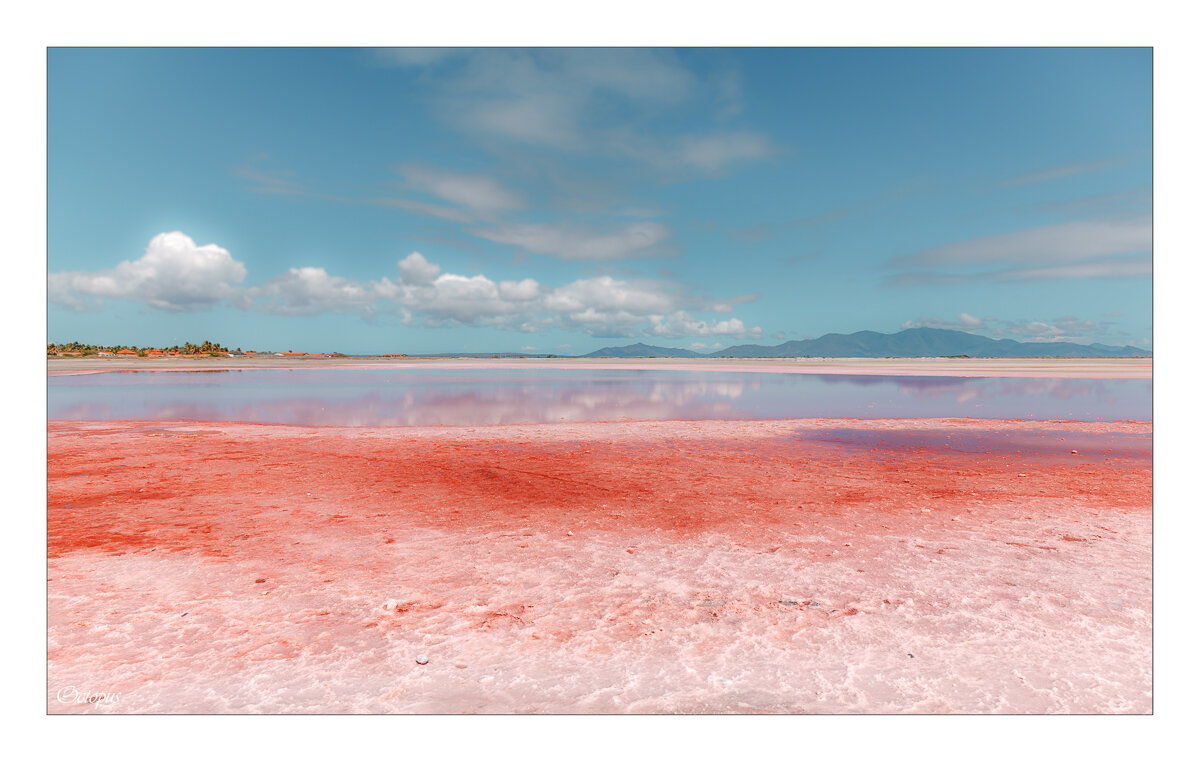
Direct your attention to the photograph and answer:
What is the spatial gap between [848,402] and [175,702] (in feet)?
92.6

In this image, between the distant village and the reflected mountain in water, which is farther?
A: the distant village

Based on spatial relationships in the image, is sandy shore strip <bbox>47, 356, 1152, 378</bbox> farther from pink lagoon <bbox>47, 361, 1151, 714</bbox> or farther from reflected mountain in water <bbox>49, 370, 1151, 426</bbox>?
pink lagoon <bbox>47, 361, 1151, 714</bbox>

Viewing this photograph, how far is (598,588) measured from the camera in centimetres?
585

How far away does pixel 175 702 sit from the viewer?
3.92m

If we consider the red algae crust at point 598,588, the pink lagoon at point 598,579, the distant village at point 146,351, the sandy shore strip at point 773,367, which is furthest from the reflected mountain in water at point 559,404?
the distant village at point 146,351

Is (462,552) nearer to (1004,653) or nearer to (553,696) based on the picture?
(553,696)

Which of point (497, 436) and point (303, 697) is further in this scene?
point (497, 436)

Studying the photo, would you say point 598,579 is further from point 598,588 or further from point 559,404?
point 559,404

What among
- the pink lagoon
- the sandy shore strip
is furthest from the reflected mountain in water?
the sandy shore strip

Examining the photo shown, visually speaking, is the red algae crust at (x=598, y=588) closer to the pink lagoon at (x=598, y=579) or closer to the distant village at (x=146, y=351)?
the pink lagoon at (x=598, y=579)

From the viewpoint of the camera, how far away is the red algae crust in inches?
159

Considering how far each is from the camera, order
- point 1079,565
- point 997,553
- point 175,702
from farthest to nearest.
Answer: point 997,553
point 1079,565
point 175,702

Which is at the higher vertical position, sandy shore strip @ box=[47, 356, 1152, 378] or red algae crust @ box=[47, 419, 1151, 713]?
sandy shore strip @ box=[47, 356, 1152, 378]

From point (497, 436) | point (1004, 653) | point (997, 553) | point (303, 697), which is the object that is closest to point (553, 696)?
point (303, 697)
